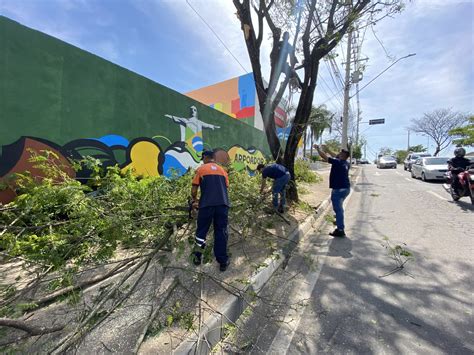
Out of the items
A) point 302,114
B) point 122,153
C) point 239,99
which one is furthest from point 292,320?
point 239,99

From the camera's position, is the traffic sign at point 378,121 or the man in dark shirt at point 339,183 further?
the traffic sign at point 378,121

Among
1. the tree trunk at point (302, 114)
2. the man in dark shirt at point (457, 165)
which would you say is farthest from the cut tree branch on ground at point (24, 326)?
the man in dark shirt at point (457, 165)

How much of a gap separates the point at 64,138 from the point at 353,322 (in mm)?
5449

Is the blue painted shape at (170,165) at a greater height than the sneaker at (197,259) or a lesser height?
greater

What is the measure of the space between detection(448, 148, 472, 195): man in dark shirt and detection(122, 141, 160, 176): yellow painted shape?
9030mm

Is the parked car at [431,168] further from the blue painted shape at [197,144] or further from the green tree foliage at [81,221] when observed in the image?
the green tree foliage at [81,221]

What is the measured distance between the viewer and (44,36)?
4.57 meters

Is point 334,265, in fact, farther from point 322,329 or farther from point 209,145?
point 209,145

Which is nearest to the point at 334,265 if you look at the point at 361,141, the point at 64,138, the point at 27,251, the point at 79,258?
the point at 79,258

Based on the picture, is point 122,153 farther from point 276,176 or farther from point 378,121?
point 378,121

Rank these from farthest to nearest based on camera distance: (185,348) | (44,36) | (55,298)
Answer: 1. (44,36)
2. (55,298)
3. (185,348)

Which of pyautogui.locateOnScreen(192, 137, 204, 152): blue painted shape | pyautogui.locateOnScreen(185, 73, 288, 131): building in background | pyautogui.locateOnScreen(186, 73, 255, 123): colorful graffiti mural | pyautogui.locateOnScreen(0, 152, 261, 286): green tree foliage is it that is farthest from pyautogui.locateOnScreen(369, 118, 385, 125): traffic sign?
pyautogui.locateOnScreen(0, 152, 261, 286): green tree foliage

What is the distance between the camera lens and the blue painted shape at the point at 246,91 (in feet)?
58.4

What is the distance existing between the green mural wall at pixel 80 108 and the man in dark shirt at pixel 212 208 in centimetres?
315
